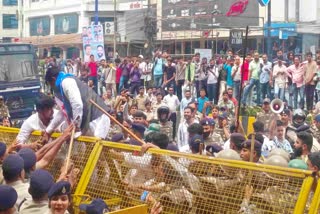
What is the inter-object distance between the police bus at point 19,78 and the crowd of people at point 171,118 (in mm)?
2317

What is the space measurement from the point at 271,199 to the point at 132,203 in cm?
132

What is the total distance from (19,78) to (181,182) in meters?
14.7

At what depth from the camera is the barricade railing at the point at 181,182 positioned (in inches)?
178

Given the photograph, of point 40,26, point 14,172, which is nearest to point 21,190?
point 14,172

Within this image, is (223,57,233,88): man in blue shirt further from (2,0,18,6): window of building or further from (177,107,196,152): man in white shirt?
(2,0,18,6): window of building

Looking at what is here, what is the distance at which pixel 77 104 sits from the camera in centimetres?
661

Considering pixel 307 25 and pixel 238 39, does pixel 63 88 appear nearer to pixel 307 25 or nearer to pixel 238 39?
pixel 238 39

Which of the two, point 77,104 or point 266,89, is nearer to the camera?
point 77,104

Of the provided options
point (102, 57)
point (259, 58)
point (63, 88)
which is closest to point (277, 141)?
point (63, 88)

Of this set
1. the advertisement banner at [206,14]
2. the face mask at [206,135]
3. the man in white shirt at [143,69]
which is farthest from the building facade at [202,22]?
the face mask at [206,135]

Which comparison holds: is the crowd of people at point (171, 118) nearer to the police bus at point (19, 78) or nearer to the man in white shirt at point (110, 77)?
the man in white shirt at point (110, 77)

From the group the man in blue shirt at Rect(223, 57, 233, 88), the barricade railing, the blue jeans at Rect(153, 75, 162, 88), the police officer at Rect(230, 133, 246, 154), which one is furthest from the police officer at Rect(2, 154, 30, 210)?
the blue jeans at Rect(153, 75, 162, 88)

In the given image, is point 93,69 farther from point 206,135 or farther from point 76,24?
point 76,24

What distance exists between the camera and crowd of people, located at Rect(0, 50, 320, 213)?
5.46m
